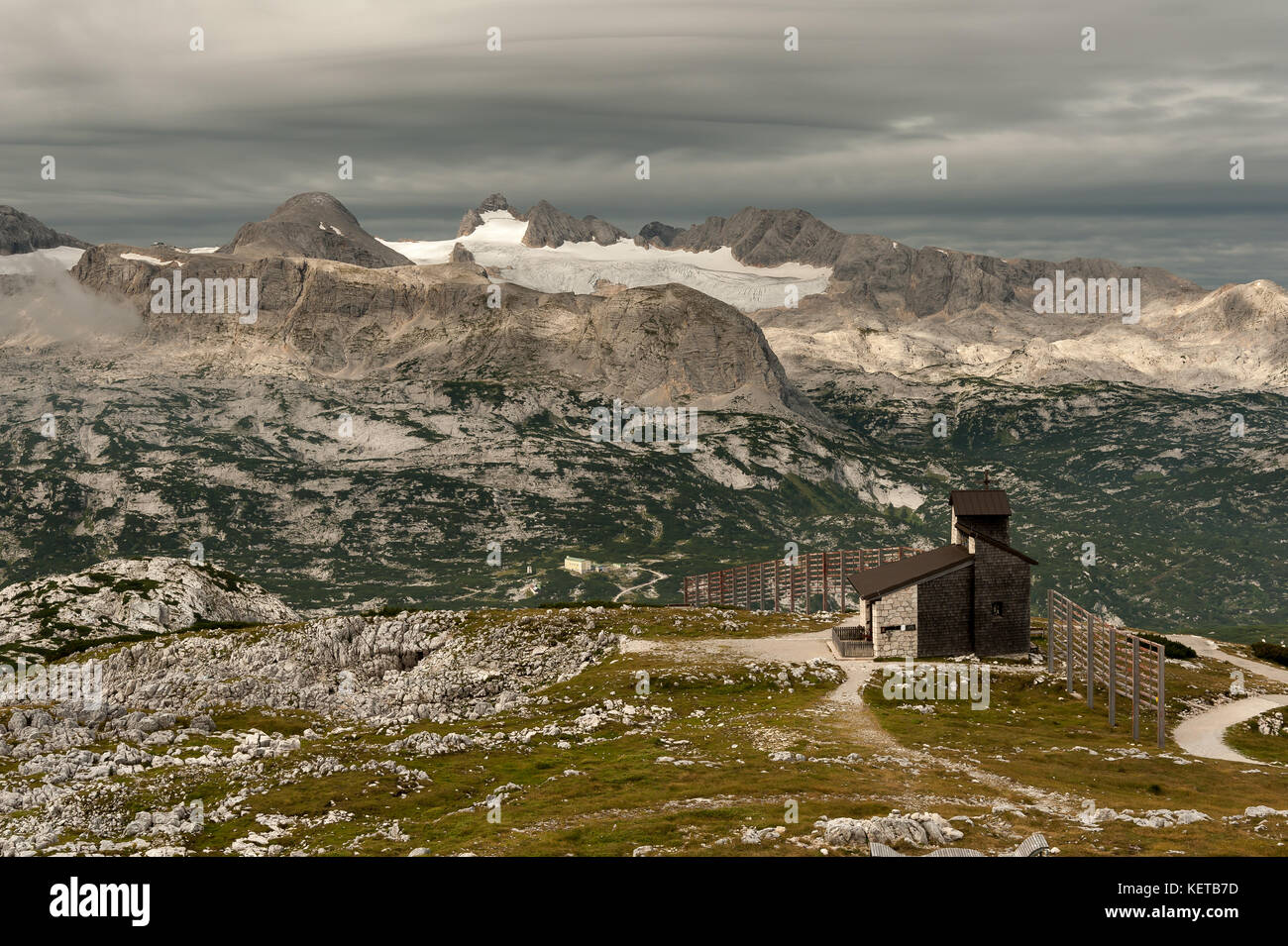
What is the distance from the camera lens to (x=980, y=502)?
346ft

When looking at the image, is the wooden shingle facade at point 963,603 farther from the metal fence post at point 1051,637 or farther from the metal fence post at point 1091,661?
the metal fence post at point 1091,661

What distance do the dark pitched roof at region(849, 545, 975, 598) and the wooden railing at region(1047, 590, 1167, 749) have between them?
32.5 ft

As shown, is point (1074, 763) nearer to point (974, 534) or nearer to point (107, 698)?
point (974, 534)

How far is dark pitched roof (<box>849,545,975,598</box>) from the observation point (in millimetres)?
101312

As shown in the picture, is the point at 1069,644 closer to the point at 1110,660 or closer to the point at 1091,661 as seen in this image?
the point at 1091,661

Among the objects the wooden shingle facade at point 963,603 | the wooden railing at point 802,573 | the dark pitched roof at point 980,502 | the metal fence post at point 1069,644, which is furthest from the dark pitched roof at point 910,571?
the wooden railing at point 802,573

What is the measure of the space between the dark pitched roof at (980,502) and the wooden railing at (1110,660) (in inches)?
447

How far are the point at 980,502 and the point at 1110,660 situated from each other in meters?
29.3

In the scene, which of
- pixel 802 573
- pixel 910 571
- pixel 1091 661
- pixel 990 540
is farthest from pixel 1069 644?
pixel 802 573

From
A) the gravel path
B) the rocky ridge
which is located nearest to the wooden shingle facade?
the gravel path

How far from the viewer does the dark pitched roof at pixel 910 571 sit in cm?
10131

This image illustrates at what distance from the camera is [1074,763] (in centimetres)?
6341
